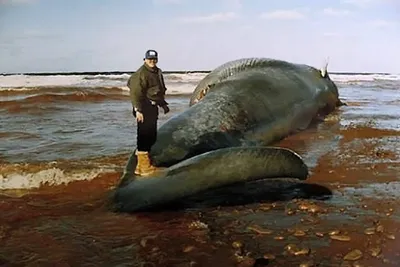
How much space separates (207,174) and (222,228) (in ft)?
1.80

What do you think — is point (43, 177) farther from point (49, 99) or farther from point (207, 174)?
point (49, 99)

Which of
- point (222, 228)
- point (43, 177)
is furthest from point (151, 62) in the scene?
point (43, 177)

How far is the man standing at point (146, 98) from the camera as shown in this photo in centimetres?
577

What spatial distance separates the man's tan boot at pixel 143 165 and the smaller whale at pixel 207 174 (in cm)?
29

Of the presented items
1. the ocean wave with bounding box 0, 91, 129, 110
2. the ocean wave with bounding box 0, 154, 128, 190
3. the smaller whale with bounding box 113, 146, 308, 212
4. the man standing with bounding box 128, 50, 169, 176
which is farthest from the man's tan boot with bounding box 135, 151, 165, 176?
the ocean wave with bounding box 0, 91, 129, 110

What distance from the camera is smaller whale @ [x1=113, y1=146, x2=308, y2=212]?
504cm

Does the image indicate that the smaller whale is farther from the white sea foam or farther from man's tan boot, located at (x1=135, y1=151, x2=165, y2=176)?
the white sea foam

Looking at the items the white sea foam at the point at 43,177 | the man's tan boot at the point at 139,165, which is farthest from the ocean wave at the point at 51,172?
the man's tan boot at the point at 139,165

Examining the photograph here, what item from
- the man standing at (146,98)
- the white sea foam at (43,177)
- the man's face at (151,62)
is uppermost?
the man's face at (151,62)

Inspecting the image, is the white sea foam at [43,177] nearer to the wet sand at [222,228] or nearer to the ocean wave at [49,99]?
the wet sand at [222,228]

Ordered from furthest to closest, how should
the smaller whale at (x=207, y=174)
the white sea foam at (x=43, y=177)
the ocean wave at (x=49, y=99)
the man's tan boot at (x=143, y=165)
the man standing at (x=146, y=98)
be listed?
1. the ocean wave at (x=49, y=99)
2. the white sea foam at (x=43, y=177)
3. the man standing at (x=146, y=98)
4. the man's tan boot at (x=143, y=165)
5. the smaller whale at (x=207, y=174)

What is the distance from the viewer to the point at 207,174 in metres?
5.11

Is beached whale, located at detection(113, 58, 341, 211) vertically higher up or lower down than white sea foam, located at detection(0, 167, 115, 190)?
higher up

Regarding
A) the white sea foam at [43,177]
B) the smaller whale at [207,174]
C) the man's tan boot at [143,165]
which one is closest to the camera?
the smaller whale at [207,174]
